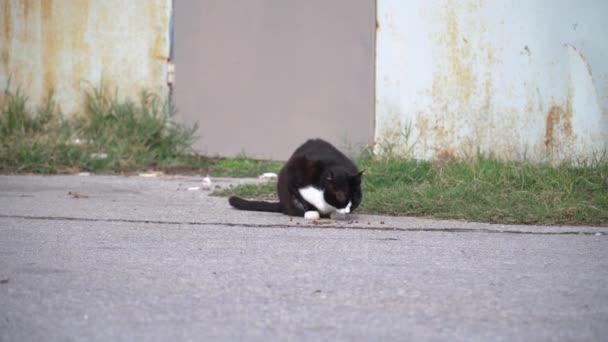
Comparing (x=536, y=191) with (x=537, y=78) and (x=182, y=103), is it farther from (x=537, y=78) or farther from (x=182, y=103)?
(x=182, y=103)

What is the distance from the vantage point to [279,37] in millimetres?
7961

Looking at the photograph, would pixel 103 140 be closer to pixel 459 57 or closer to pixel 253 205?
pixel 253 205

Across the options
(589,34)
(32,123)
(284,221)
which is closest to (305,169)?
(284,221)

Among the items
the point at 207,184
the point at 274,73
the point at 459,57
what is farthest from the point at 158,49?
the point at 459,57

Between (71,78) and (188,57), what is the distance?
4.08 ft

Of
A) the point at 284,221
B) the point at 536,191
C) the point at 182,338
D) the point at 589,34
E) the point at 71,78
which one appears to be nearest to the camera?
the point at 182,338

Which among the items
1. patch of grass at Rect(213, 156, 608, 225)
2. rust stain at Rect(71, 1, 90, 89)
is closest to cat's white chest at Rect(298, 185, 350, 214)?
patch of grass at Rect(213, 156, 608, 225)

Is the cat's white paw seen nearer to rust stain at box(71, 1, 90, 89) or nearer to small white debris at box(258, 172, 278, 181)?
small white debris at box(258, 172, 278, 181)

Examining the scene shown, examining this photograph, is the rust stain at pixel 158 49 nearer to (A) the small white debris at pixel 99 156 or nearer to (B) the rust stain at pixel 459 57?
(A) the small white debris at pixel 99 156

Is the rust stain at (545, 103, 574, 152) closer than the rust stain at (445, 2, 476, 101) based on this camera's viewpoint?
Yes

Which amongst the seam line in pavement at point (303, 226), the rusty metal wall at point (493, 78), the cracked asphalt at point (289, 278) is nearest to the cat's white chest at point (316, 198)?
the cracked asphalt at point (289, 278)

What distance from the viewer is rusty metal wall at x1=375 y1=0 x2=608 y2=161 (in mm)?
7070

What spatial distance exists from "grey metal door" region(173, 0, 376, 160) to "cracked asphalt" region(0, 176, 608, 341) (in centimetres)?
236

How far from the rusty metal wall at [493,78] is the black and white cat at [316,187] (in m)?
1.84
